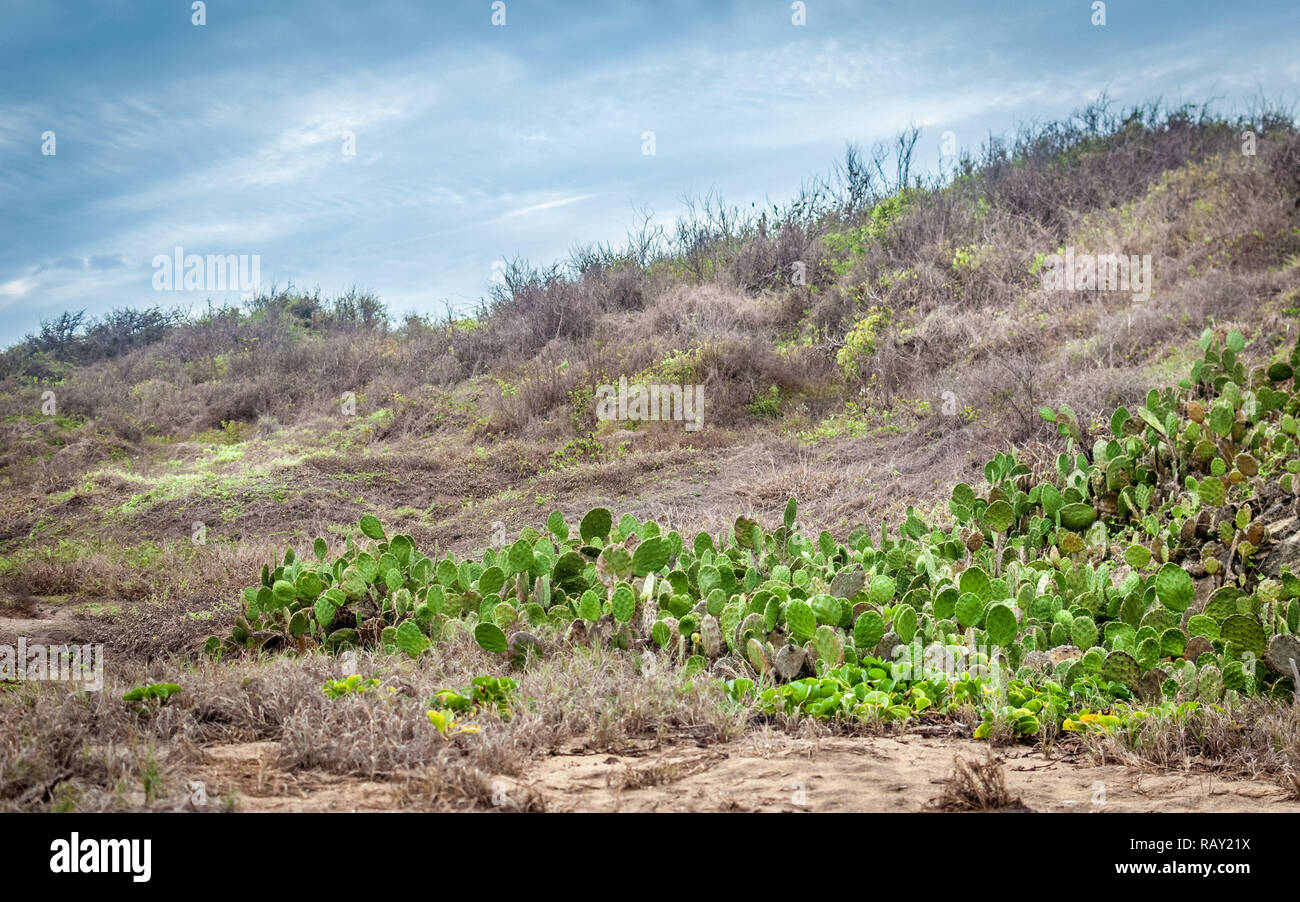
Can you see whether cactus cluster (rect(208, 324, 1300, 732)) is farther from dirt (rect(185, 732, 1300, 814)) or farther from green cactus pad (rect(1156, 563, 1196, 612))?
dirt (rect(185, 732, 1300, 814))

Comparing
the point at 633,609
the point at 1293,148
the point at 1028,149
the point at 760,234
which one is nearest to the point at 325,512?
the point at 633,609

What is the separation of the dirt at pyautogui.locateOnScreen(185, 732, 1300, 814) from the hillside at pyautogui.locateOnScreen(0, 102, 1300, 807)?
110mm

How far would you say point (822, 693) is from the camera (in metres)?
3.03

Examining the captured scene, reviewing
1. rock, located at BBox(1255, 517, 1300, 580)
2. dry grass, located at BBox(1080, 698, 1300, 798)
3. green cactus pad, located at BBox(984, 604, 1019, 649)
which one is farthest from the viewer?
rock, located at BBox(1255, 517, 1300, 580)

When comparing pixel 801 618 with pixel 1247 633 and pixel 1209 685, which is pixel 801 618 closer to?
pixel 1209 685

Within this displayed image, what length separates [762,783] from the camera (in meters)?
2.29

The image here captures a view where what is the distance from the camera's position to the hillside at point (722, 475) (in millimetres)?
2984

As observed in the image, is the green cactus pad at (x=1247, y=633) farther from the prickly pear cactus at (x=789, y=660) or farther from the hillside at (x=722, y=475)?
the prickly pear cactus at (x=789, y=660)

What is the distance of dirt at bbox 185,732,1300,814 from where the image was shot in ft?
6.98

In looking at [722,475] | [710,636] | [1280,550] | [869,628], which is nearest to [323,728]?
[710,636]

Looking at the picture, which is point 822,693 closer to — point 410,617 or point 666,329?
point 410,617

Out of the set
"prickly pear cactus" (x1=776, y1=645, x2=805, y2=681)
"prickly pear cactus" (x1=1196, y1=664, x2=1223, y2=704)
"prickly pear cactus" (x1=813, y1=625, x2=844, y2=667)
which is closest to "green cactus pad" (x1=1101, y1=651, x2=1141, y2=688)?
"prickly pear cactus" (x1=1196, y1=664, x2=1223, y2=704)

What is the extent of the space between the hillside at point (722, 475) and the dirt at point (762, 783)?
11 centimetres
